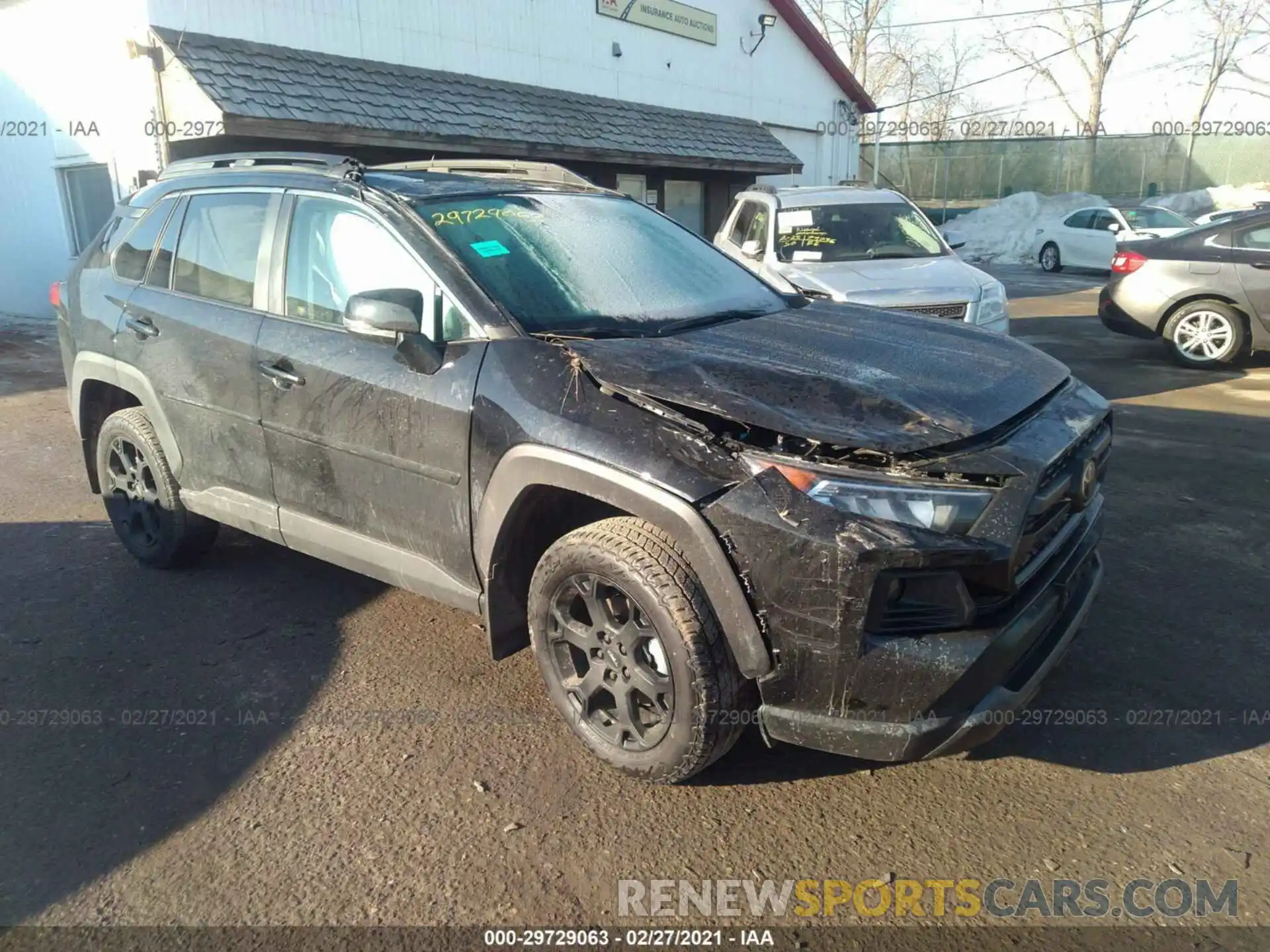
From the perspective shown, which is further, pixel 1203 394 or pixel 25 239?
pixel 25 239

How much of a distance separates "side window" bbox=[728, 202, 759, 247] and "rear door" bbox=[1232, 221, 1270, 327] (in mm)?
4760

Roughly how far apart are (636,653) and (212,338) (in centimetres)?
238

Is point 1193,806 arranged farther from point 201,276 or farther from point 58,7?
point 58,7

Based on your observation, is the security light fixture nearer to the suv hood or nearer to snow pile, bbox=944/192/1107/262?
snow pile, bbox=944/192/1107/262

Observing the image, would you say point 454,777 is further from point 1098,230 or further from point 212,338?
point 1098,230

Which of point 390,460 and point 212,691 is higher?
point 390,460

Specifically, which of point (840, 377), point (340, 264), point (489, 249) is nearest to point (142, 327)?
point (340, 264)

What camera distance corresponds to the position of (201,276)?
4.21 metres

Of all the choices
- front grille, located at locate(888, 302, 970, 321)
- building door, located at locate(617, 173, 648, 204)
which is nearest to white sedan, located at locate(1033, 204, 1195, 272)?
building door, located at locate(617, 173, 648, 204)

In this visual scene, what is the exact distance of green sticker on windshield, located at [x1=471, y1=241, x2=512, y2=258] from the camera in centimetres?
338

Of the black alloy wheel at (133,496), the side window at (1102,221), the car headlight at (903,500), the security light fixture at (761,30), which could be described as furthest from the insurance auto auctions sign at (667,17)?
the car headlight at (903,500)

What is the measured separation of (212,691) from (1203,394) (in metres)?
8.40

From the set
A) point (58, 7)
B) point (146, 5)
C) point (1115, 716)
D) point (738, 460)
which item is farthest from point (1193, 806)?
point (58, 7)

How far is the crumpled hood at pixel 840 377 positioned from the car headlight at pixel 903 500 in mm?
112
